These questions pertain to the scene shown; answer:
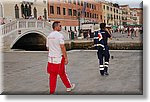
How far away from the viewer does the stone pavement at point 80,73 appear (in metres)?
3.69

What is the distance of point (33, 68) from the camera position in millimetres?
4125

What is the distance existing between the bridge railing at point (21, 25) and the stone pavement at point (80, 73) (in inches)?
12.4

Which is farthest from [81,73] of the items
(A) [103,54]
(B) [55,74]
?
(B) [55,74]

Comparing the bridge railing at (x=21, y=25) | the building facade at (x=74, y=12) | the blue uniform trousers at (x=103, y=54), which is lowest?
the blue uniform trousers at (x=103, y=54)

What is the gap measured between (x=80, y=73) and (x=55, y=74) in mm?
559

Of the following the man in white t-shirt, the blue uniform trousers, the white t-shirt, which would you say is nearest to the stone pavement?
the blue uniform trousers

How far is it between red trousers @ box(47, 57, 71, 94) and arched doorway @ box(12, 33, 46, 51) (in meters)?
0.58

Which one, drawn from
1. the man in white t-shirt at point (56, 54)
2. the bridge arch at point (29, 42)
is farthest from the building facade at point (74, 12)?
the man in white t-shirt at point (56, 54)

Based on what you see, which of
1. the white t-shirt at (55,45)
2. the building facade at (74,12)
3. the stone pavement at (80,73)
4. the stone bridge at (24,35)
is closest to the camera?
the white t-shirt at (55,45)

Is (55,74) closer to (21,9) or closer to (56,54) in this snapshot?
(56,54)

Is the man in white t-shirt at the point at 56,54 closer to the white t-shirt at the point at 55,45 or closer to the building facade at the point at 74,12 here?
the white t-shirt at the point at 55,45

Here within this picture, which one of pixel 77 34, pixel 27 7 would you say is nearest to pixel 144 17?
pixel 77 34

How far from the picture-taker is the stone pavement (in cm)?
369

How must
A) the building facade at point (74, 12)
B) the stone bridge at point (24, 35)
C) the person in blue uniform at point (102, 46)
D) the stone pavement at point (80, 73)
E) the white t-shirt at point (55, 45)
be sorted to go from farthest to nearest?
the stone bridge at point (24, 35) → the building facade at point (74, 12) → the person in blue uniform at point (102, 46) → the stone pavement at point (80, 73) → the white t-shirt at point (55, 45)
